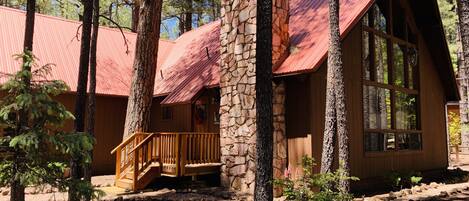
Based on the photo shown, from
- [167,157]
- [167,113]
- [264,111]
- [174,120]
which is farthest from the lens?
[167,113]

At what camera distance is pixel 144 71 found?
44.1 feet

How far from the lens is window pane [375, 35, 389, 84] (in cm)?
1306

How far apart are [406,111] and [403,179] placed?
238 centimetres

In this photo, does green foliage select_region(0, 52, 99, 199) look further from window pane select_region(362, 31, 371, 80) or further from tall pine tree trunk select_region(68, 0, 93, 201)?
window pane select_region(362, 31, 371, 80)

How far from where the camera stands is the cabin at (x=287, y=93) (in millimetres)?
10938

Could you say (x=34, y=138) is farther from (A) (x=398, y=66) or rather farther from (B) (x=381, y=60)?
(A) (x=398, y=66)

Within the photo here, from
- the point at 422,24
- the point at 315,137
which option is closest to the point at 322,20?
the point at 315,137

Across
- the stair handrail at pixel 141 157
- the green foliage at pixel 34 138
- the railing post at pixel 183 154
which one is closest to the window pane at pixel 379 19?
the railing post at pixel 183 154

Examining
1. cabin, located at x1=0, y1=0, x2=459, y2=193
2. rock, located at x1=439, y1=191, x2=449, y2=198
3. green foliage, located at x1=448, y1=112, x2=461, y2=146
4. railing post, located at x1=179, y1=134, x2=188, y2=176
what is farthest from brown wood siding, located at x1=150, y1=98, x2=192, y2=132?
green foliage, located at x1=448, y1=112, x2=461, y2=146

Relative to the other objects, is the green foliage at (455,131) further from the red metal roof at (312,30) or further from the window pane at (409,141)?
the red metal roof at (312,30)

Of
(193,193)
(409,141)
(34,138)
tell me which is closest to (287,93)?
(193,193)

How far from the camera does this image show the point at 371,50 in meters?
12.8

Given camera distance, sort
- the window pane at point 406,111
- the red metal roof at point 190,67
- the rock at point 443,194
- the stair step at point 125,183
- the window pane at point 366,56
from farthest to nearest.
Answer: the window pane at point 406,111, the red metal roof at point 190,67, the window pane at point 366,56, the stair step at point 125,183, the rock at point 443,194

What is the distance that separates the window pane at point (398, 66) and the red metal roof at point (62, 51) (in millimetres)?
9233
